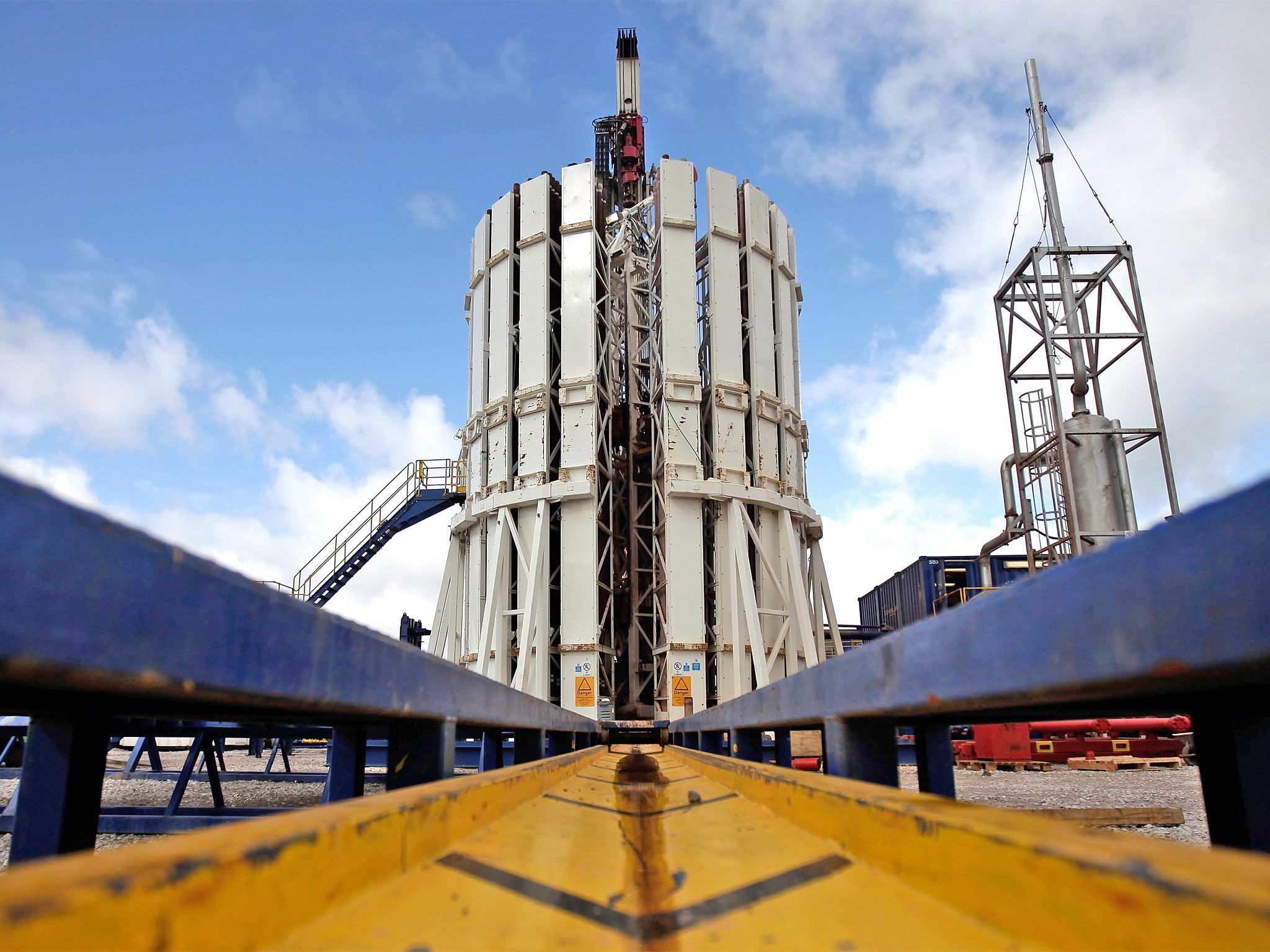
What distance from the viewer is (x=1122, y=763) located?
12266 mm

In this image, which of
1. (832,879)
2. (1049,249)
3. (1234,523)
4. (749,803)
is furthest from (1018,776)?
(1234,523)

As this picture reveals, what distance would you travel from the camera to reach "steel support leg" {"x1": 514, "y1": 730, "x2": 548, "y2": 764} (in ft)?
19.2

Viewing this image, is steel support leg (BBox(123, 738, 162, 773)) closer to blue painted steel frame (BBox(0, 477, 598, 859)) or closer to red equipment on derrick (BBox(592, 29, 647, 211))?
blue painted steel frame (BBox(0, 477, 598, 859))

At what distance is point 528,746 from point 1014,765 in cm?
961

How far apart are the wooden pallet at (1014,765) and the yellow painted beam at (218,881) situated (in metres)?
12.4

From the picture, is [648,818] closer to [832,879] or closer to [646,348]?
[832,879]

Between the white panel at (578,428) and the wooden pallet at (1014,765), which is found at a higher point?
the white panel at (578,428)

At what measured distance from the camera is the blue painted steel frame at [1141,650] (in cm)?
103

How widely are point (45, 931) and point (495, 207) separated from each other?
17.4 m

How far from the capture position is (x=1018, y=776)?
11398 millimetres

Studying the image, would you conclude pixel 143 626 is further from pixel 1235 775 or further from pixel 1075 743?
pixel 1075 743

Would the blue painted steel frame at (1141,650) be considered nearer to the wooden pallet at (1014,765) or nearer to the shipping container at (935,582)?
the wooden pallet at (1014,765)

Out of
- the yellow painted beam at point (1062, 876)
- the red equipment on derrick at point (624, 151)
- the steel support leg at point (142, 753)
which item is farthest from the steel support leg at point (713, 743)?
the red equipment on derrick at point (624, 151)

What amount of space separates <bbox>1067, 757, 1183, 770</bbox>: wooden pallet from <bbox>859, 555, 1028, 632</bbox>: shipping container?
641cm
